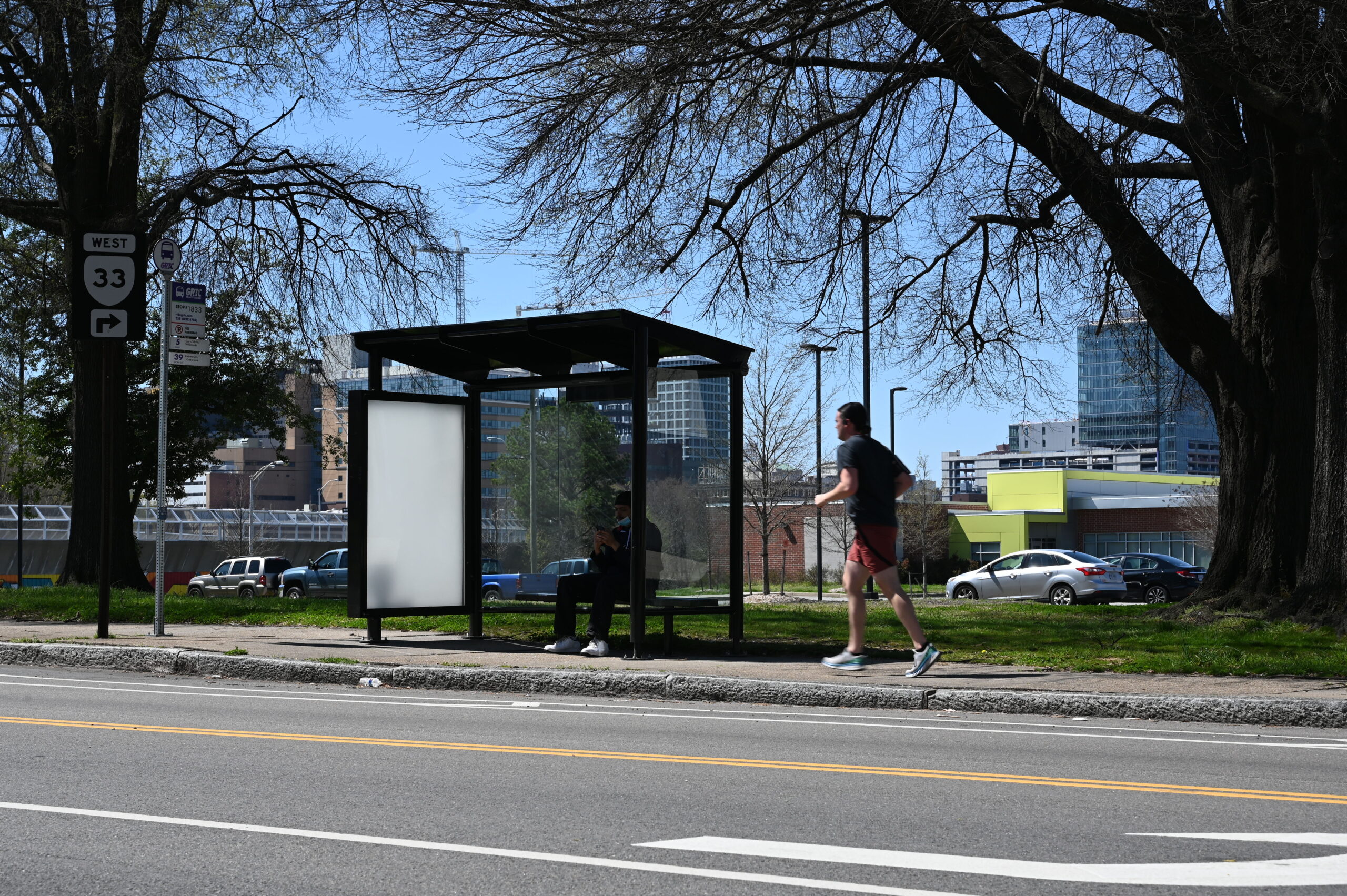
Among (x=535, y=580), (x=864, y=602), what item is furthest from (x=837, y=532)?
(x=864, y=602)

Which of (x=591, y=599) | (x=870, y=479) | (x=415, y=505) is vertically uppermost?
(x=870, y=479)

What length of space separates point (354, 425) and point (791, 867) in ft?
31.0

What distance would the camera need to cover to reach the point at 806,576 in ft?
215

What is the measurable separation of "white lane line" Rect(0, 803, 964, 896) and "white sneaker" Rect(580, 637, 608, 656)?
6583mm

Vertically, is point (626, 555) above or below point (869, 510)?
Answer: below

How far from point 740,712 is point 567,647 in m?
3.28

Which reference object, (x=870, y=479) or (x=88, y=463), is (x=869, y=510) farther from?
(x=88, y=463)

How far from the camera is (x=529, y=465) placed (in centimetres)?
1462

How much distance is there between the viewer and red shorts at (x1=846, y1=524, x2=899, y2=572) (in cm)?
1033

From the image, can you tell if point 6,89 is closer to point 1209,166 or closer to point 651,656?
point 651,656

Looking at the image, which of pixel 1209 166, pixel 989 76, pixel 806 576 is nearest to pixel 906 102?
pixel 989 76

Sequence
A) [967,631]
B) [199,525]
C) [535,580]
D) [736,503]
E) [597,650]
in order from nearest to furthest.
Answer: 1. [597,650]
2. [736,503]
3. [535,580]
4. [967,631]
5. [199,525]

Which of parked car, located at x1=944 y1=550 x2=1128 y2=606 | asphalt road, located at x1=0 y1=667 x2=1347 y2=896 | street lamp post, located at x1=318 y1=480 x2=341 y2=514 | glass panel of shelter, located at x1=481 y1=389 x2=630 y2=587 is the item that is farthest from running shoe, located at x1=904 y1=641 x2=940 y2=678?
street lamp post, located at x1=318 y1=480 x2=341 y2=514

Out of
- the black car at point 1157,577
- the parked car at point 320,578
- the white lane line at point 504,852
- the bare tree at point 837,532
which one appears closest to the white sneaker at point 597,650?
the white lane line at point 504,852
